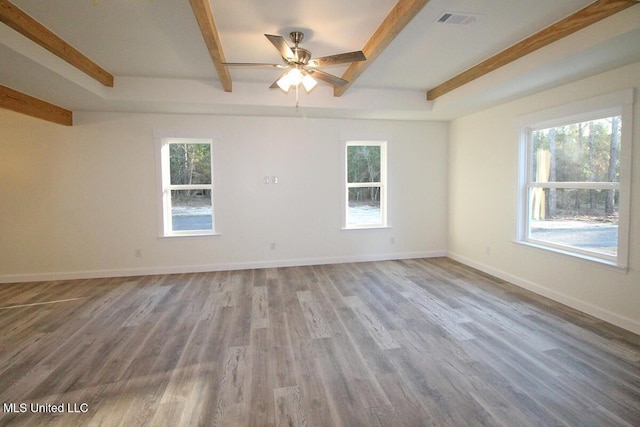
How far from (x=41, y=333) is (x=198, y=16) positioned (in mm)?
3120

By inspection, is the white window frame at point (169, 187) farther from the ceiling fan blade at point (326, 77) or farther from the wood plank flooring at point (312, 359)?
the ceiling fan blade at point (326, 77)

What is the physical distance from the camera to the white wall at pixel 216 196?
4.53 m

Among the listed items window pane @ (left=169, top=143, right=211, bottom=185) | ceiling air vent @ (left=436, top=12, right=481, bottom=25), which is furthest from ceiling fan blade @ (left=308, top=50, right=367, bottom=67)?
window pane @ (left=169, top=143, right=211, bottom=185)

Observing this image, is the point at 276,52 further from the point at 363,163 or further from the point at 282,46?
the point at 363,163

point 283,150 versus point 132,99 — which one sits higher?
point 132,99

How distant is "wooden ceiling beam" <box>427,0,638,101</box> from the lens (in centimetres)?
228

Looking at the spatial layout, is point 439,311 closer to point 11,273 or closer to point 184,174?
point 184,174

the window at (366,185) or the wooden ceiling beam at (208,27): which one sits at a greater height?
the wooden ceiling beam at (208,27)

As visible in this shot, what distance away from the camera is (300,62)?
2.77 meters

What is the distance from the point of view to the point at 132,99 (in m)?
3.96

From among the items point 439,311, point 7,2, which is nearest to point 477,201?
point 439,311

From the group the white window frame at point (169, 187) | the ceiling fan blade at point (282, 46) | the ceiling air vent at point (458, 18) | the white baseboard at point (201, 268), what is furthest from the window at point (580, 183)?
the white window frame at point (169, 187)

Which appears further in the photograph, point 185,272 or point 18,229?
point 185,272

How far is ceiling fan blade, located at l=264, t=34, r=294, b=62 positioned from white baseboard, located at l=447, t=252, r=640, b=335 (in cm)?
381
